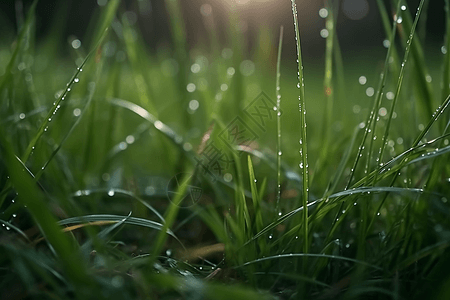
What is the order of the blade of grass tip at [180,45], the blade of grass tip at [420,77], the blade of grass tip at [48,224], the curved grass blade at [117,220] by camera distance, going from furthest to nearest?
the blade of grass tip at [180,45] < the blade of grass tip at [420,77] < the curved grass blade at [117,220] < the blade of grass tip at [48,224]

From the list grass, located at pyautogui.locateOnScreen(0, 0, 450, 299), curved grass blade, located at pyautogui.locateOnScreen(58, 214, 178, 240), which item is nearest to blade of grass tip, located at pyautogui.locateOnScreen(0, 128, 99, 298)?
grass, located at pyautogui.locateOnScreen(0, 0, 450, 299)

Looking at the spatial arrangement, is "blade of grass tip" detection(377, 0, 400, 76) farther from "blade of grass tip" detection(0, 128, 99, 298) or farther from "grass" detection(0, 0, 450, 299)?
"blade of grass tip" detection(0, 128, 99, 298)

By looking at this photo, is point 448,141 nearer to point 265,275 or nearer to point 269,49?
point 265,275

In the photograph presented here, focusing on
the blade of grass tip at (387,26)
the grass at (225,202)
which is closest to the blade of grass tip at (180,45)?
the grass at (225,202)

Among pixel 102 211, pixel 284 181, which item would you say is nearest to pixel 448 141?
pixel 284 181

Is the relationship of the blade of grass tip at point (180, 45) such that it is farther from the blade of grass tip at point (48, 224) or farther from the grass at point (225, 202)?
the blade of grass tip at point (48, 224)

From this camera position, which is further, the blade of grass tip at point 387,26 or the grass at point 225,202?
the blade of grass tip at point 387,26

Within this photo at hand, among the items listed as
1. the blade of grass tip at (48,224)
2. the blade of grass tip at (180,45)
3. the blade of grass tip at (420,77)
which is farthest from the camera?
the blade of grass tip at (180,45)

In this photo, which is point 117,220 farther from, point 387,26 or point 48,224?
Result: point 387,26

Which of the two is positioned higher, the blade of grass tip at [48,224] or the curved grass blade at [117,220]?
the blade of grass tip at [48,224]
